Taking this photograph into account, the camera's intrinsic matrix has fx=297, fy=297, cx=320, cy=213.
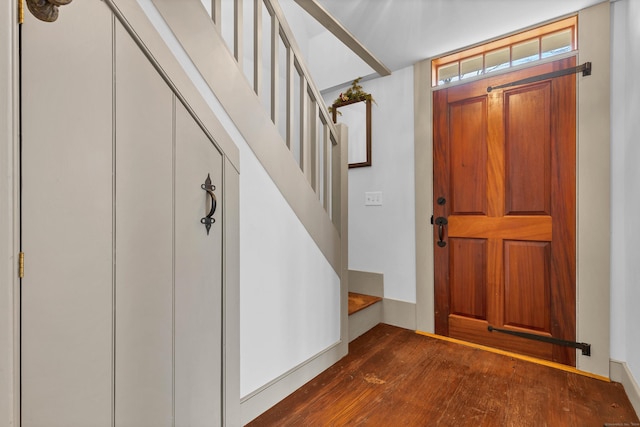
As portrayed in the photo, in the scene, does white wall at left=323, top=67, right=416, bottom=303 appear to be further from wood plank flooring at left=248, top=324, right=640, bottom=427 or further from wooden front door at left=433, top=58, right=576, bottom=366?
wood plank flooring at left=248, top=324, right=640, bottom=427

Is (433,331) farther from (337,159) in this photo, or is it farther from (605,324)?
(337,159)

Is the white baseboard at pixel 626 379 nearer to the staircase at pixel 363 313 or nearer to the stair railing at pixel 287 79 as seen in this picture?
the staircase at pixel 363 313

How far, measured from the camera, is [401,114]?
254 cm

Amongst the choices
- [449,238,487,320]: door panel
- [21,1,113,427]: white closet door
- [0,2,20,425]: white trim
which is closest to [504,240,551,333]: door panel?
[449,238,487,320]: door panel

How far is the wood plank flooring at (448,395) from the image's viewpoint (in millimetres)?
1379

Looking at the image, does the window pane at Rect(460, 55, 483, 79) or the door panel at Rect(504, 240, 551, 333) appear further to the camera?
the window pane at Rect(460, 55, 483, 79)

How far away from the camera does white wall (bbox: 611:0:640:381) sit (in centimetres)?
148

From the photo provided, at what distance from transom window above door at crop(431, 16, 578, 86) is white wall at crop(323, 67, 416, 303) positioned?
29cm

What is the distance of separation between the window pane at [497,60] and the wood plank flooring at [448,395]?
203 centimetres

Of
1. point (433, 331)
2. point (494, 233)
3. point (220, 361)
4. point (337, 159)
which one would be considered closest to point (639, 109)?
point (494, 233)

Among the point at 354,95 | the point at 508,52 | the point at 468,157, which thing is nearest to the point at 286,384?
the point at 468,157

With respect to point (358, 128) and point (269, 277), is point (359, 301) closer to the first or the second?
point (269, 277)

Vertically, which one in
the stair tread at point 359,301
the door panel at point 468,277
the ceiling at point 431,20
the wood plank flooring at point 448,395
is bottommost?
the wood plank flooring at point 448,395

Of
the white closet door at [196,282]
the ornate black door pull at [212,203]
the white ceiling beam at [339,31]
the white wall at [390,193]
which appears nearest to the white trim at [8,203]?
the white closet door at [196,282]
